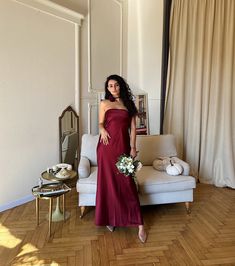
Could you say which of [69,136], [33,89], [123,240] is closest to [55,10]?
[33,89]

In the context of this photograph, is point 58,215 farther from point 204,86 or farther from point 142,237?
point 204,86

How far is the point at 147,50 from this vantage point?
15.1ft

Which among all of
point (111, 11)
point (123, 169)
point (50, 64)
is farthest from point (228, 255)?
point (111, 11)

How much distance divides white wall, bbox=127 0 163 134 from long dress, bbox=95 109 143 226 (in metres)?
2.10

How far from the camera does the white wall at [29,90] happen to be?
2.97 meters

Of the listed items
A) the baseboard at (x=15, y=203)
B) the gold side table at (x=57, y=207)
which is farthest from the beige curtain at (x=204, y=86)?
the baseboard at (x=15, y=203)

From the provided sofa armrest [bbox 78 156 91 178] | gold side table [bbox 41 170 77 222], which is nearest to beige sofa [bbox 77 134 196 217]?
sofa armrest [bbox 78 156 91 178]

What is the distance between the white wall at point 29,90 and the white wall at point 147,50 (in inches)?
54.7

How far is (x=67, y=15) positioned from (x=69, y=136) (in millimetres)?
1602

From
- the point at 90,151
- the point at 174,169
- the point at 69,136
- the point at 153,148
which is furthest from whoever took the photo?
the point at 69,136

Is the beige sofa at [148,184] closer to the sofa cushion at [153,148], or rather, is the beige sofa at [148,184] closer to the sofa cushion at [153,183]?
the sofa cushion at [153,183]

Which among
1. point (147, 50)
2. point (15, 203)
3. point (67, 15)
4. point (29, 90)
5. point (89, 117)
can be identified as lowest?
point (15, 203)

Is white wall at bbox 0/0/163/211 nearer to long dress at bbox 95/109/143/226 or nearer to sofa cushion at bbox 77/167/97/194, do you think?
sofa cushion at bbox 77/167/97/194

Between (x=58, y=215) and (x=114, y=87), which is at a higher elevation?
(x=114, y=87)
